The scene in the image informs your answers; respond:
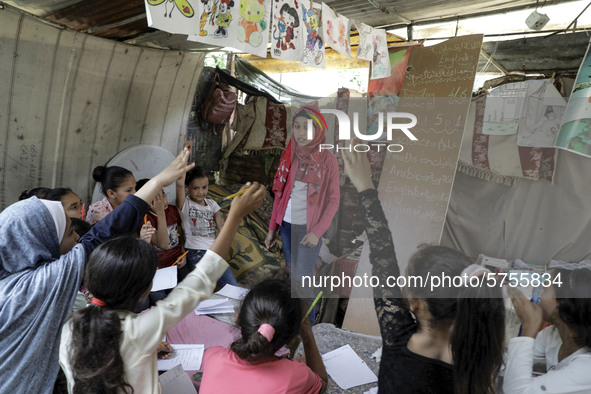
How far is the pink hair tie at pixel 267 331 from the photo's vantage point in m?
1.10

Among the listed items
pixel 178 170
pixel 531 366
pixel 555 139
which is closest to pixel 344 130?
pixel 178 170

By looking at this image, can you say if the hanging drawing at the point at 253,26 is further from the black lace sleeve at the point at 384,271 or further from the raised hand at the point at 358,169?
the black lace sleeve at the point at 384,271

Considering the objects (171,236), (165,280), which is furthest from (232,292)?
(171,236)

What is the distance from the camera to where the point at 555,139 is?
1324 mm

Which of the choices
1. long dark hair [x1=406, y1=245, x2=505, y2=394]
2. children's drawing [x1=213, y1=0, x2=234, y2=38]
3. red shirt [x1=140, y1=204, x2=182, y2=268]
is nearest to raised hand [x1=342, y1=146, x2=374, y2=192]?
long dark hair [x1=406, y1=245, x2=505, y2=394]

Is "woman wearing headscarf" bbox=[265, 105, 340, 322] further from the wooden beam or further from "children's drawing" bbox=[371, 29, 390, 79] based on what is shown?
the wooden beam

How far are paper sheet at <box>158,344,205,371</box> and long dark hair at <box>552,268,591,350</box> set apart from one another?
1.23 metres

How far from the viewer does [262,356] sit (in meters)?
1.14

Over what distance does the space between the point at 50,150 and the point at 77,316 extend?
2.04 m

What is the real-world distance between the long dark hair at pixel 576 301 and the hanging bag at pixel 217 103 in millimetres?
3315

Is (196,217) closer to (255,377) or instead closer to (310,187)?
(310,187)

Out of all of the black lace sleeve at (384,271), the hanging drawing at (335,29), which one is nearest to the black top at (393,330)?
the black lace sleeve at (384,271)

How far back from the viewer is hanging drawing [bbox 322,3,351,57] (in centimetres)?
230

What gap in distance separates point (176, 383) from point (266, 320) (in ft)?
1.38
